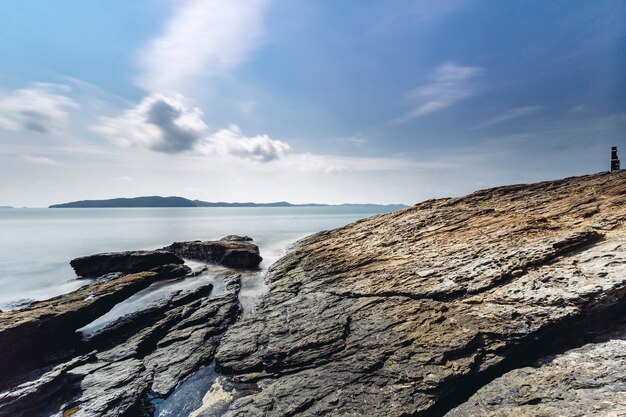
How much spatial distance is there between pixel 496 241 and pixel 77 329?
28.3 meters

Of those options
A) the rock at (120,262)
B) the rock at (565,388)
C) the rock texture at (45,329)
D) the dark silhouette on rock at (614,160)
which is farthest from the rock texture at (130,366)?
the dark silhouette on rock at (614,160)

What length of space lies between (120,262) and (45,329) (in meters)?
21.7

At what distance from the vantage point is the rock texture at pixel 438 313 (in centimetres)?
1132

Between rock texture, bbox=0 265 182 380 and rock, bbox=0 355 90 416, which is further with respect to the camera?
rock texture, bbox=0 265 182 380

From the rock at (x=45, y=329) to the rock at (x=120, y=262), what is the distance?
13.6 metres

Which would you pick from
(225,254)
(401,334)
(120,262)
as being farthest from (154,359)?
(120,262)

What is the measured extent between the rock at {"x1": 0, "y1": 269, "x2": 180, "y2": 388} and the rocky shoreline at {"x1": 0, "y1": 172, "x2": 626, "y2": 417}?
83 mm

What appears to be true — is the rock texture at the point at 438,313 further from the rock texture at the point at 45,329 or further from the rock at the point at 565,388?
the rock texture at the point at 45,329

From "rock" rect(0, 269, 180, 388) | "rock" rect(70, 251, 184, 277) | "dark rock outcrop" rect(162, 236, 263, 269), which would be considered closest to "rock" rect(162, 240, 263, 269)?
"dark rock outcrop" rect(162, 236, 263, 269)

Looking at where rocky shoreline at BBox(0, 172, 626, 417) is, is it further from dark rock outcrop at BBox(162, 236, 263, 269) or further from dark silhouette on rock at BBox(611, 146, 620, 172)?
dark rock outcrop at BBox(162, 236, 263, 269)

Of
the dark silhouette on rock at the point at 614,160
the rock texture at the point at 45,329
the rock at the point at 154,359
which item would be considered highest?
the dark silhouette on rock at the point at 614,160

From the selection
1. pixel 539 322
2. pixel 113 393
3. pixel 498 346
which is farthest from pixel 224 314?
pixel 539 322

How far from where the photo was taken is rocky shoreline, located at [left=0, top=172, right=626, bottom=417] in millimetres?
10664

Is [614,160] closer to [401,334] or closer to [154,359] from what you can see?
[401,334]
